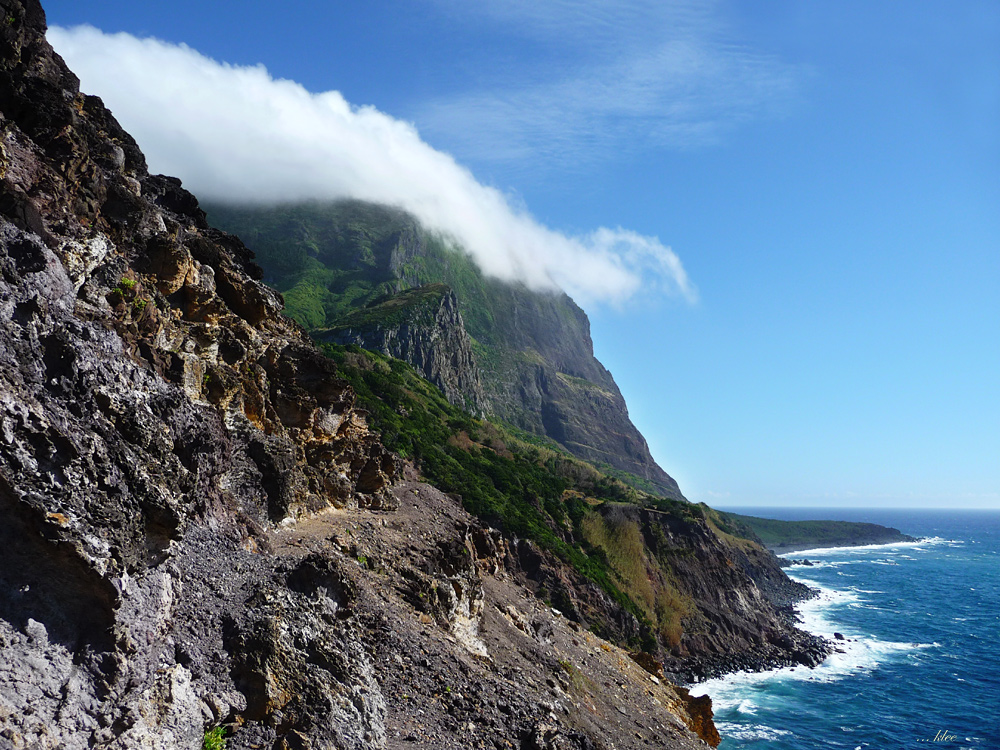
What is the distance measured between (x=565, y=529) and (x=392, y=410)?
2582 cm

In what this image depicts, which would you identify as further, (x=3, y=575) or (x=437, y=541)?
(x=437, y=541)

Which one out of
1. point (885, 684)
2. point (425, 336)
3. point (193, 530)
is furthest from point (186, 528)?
point (425, 336)

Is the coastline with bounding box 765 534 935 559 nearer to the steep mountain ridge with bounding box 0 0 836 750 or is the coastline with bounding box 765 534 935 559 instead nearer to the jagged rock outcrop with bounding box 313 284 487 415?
the jagged rock outcrop with bounding box 313 284 487 415

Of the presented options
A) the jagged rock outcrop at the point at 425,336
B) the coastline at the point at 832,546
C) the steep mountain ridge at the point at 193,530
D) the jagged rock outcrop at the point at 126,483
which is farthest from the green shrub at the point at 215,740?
the coastline at the point at 832,546

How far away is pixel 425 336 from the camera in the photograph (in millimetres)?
130250

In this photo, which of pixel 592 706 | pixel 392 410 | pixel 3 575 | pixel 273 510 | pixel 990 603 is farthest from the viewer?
pixel 990 603

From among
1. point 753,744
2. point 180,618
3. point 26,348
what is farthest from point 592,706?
point 26,348

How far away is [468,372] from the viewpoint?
150m

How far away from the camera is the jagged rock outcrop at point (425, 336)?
4606 inches

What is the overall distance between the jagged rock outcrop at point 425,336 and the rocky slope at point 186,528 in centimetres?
8474

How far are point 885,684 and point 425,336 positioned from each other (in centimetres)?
9856

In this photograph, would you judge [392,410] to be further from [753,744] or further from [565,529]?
[753,744]

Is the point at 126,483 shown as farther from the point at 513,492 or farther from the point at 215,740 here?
the point at 513,492

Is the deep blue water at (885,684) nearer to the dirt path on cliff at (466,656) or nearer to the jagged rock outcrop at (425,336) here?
the dirt path on cliff at (466,656)
